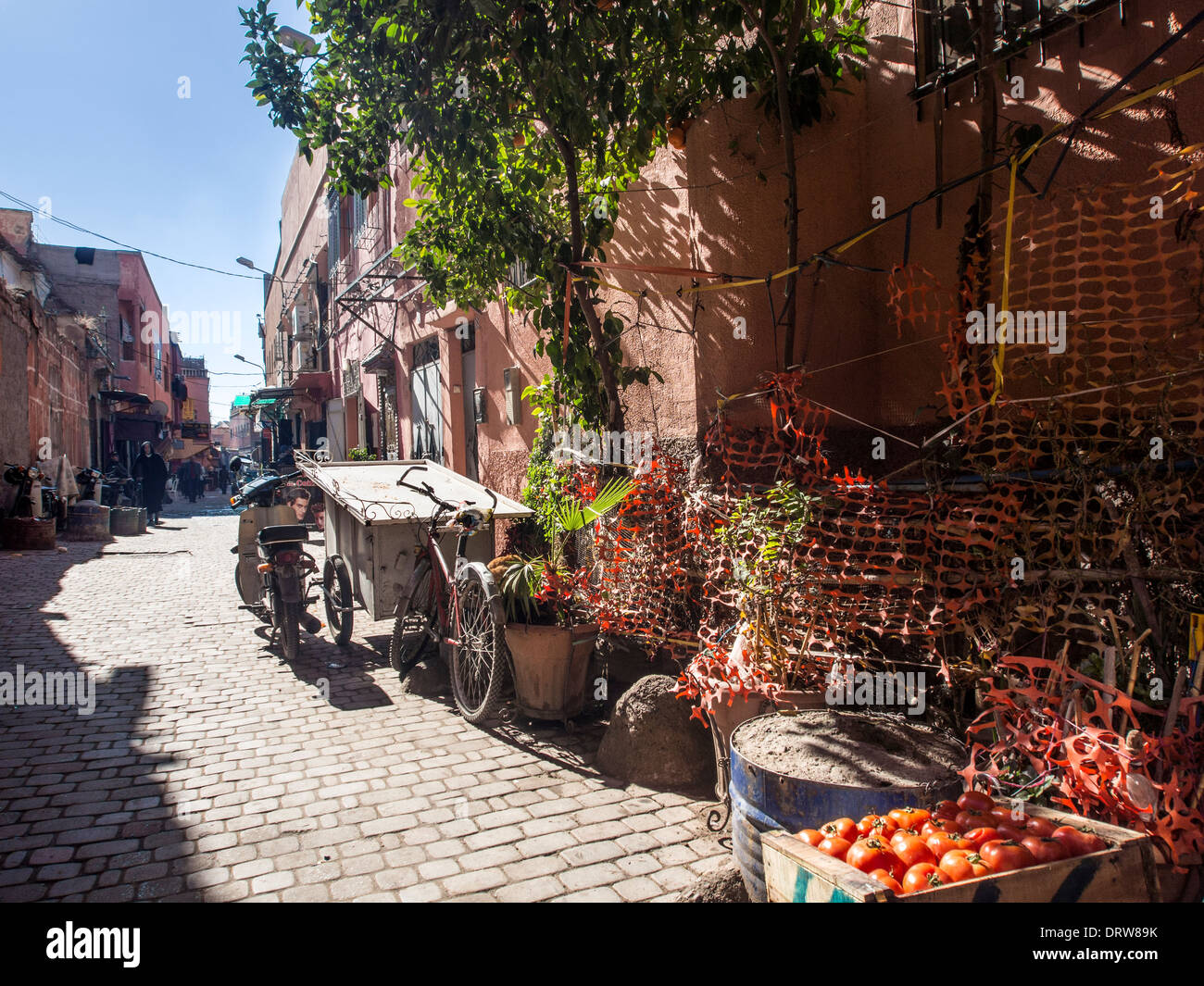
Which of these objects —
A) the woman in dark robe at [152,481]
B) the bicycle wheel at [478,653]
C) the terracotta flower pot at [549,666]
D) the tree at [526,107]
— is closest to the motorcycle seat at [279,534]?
the bicycle wheel at [478,653]

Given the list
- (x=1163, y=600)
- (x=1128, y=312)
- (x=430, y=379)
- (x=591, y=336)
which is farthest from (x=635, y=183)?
(x=430, y=379)

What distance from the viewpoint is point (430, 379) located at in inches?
502

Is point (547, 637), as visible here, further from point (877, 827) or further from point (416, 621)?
point (877, 827)

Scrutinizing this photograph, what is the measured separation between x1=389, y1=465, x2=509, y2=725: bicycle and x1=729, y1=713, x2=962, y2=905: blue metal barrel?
2180mm

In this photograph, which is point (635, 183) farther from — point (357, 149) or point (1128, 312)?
point (1128, 312)

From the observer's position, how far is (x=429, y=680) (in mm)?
5938

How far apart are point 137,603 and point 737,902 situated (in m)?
8.31

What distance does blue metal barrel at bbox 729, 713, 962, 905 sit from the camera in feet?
9.14

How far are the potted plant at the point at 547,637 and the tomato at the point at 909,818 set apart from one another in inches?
101

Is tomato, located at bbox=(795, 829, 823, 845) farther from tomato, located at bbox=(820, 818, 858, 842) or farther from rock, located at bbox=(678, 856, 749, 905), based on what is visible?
rock, located at bbox=(678, 856, 749, 905)

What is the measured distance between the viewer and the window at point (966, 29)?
14.4ft

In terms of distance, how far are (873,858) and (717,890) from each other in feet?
2.48

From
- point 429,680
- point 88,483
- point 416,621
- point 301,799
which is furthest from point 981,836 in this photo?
point 88,483

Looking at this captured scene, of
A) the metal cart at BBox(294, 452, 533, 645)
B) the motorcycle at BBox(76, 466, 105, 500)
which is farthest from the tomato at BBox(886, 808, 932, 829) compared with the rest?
the motorcycle at BBox(76, 466, 105, 500)
